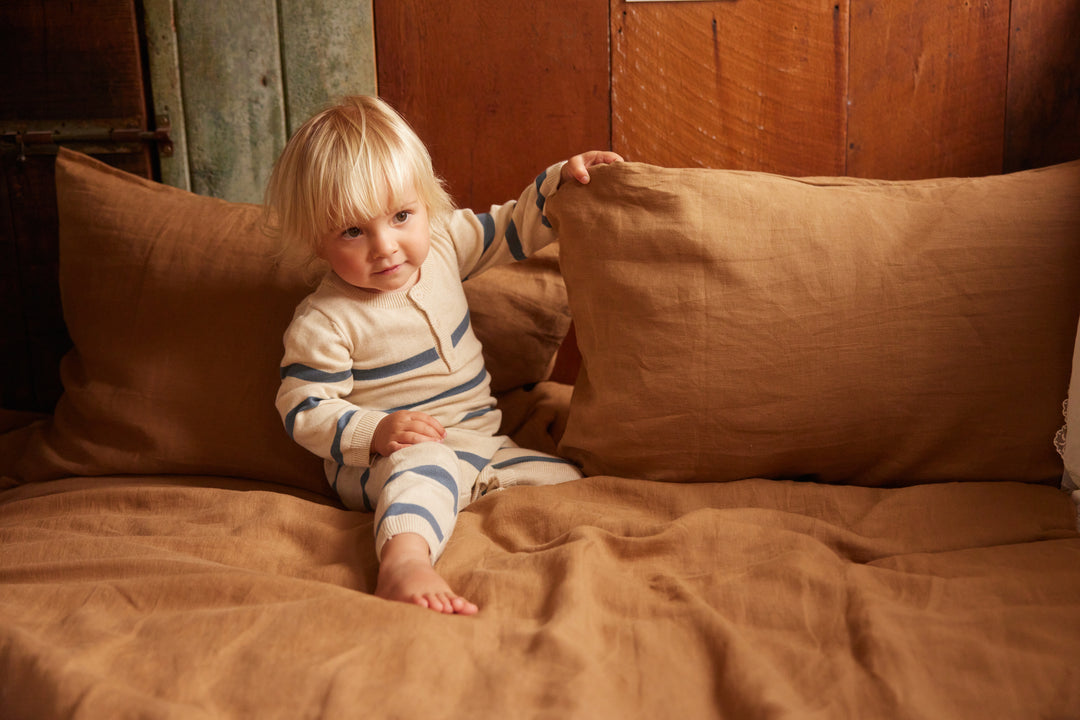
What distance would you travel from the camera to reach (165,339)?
47.0 inches

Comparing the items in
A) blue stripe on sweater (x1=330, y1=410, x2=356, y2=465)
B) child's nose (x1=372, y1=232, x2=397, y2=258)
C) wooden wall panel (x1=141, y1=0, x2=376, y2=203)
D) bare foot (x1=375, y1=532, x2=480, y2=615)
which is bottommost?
bare foot (x1=375, y1=532, x2=480, y2=615)

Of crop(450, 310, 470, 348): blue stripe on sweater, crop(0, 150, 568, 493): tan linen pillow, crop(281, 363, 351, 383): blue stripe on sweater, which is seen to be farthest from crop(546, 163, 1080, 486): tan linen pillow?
crop(0, 150, 568, 493): tan linen pillow

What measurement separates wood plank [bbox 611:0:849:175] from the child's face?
1.59 ft

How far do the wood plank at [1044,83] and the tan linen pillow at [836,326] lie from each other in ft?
1.23

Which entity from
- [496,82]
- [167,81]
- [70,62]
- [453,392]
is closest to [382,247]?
[453,392]

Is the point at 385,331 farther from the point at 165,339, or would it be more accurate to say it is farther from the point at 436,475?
the point at 165,339

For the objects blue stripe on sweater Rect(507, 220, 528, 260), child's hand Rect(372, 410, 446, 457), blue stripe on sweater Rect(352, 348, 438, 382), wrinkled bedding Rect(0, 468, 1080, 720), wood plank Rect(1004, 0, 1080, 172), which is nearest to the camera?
wrinkled bedding Rect(0, 468, 1080, 720)

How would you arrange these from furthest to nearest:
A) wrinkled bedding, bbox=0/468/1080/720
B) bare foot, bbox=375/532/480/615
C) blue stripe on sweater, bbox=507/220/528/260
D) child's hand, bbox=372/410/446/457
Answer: blue stripe on sweater, bbox=507/220/528/260 → child's hand, bbox=372/410/446/457 → bare foot, bbox=375/532/480/615 → wrinkled bedding, bbox=0/468/1080/720

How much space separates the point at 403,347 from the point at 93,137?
2.45 feet

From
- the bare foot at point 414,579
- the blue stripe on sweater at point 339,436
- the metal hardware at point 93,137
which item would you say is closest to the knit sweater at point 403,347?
the blue stripe on sweater at point 339,436

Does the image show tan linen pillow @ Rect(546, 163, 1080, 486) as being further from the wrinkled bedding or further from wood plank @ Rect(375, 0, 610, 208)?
wood plank @ Rect(375, 0, 610, 208)

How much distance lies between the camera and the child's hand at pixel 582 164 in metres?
1.11

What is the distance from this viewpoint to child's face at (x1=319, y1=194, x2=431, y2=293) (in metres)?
1.07

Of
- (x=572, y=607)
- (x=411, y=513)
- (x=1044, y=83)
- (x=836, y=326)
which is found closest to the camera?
(x=572, y=607)
